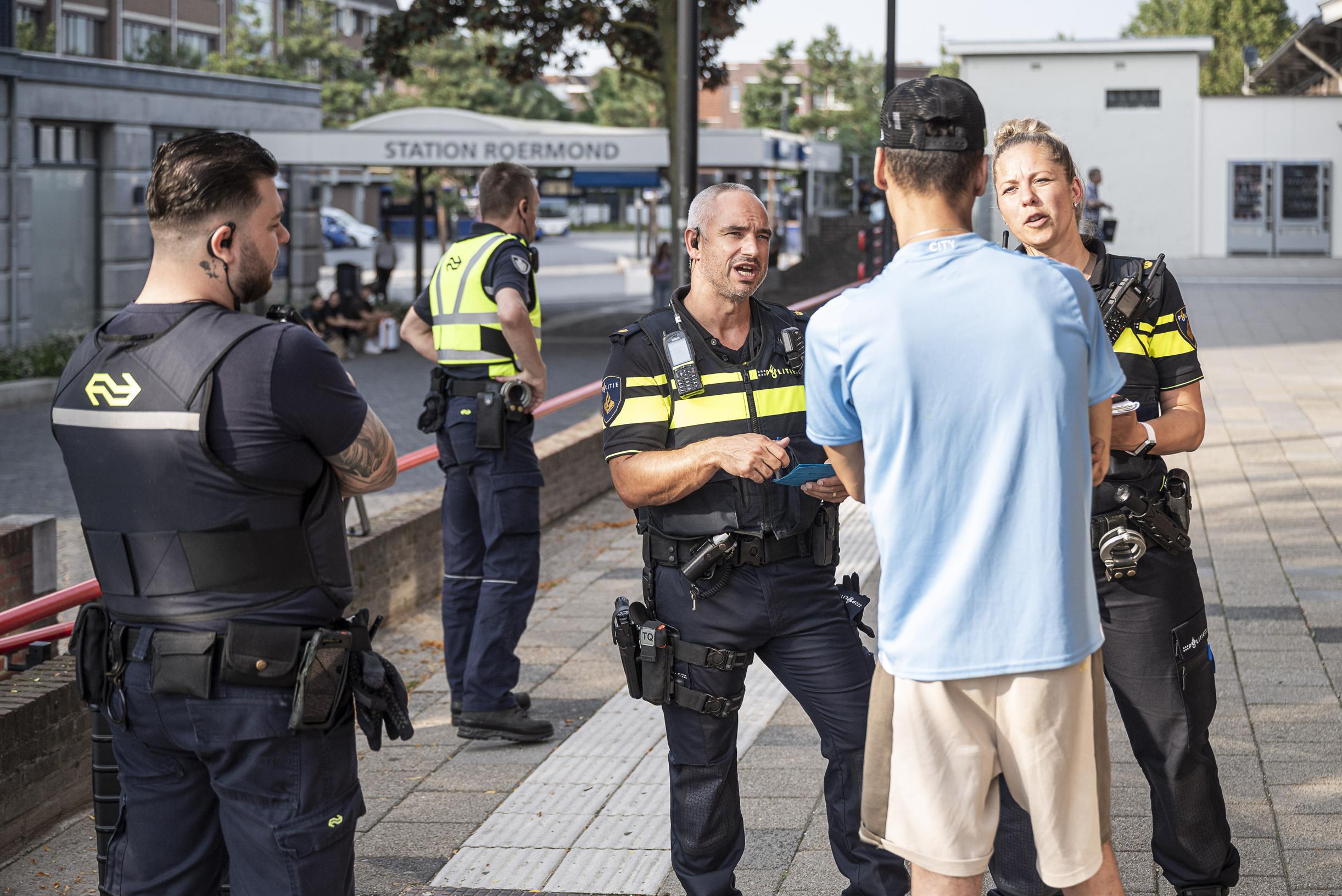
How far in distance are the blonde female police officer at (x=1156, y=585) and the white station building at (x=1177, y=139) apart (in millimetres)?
32843

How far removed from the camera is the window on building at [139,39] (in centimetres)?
2745

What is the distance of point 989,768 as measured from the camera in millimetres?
2590

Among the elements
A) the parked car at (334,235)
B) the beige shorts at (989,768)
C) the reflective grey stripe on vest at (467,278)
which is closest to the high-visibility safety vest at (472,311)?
the reflective grey stripe on vest at (467,278)

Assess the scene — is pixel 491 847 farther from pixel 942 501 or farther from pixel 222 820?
pixel 942 501

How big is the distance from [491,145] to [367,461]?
20.7m

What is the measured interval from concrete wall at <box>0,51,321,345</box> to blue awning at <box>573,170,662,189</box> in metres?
5.16

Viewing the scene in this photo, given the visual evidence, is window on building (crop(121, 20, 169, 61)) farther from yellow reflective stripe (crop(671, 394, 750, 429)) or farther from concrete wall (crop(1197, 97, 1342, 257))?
yellow reflective stripe (crop(671, 394, 750, 429))

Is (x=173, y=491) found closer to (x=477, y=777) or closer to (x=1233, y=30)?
(x=477, y=777)

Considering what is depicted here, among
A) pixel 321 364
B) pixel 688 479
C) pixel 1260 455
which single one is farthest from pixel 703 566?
pixel 1260 455

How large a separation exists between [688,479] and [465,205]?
68.9 meters

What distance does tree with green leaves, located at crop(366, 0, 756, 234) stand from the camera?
71.2 feet

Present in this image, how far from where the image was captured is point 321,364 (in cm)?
297

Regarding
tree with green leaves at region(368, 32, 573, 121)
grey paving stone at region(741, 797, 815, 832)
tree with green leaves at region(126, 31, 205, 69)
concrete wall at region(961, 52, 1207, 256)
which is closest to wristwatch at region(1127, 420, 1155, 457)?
grey paving stone at region(741, 797, 815, 832)

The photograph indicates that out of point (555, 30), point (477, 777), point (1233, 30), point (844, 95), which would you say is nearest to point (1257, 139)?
point (555, 30)
